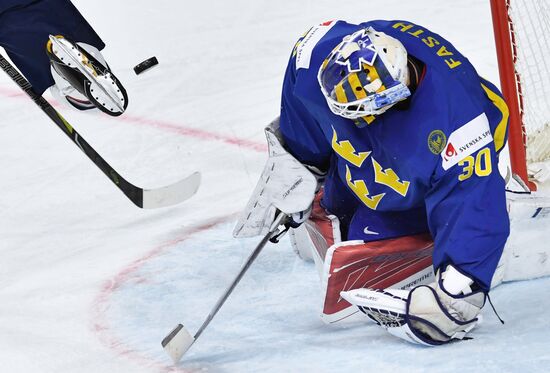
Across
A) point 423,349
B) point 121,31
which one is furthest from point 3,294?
point 121,31

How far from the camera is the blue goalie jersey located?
2.58 meters

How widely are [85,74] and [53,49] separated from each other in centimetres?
13

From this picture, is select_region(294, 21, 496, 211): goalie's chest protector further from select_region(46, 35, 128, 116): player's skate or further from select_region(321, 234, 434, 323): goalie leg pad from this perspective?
select_region(46, 35, 128, 116): player's skate

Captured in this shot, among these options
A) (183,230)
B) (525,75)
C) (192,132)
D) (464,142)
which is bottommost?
(192,132)

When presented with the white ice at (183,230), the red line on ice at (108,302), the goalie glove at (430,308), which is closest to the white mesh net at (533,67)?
the white ice at (183,230)

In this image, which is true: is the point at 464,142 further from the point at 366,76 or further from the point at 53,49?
the point at 53,49

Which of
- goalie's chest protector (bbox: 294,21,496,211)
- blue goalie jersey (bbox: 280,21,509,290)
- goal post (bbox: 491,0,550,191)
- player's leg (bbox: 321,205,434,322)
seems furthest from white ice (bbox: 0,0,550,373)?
goal post (bbox: 491,0,550,191)

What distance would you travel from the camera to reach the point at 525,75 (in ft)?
10.8

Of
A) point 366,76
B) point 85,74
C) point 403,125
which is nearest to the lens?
point 366,76

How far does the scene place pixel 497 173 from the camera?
2.62m

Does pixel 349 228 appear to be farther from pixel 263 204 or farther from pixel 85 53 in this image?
pixel 85 53

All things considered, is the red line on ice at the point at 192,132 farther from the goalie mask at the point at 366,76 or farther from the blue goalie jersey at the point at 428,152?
the goalie mask at the point at 366,76

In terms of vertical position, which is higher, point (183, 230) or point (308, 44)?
point (308, 44)

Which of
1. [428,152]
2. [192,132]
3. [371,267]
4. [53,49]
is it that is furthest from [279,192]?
[192,132]
